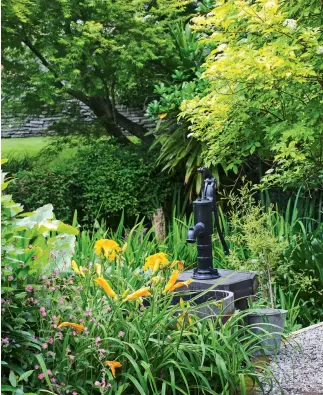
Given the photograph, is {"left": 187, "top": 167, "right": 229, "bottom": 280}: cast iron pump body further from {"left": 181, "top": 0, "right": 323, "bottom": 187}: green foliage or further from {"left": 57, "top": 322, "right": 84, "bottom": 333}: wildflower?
{"left": 57, "top": 322, "right": 84, "bottom": 333}: wildflower

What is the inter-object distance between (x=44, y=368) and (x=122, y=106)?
26.1 ft

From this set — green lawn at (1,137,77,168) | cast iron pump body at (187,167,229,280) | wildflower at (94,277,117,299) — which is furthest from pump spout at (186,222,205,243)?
green lawn at (1,137,77,168)

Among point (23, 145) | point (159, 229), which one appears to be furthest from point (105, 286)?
point (23, 145)

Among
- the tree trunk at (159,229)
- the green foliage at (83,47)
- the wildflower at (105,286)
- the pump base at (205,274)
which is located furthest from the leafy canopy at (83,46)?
the wildflower at (105,286)

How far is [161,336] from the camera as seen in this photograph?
3.05m

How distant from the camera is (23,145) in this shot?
1059 cm

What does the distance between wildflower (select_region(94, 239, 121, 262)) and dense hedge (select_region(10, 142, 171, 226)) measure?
4.52 metres

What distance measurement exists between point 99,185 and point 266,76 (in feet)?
14.2

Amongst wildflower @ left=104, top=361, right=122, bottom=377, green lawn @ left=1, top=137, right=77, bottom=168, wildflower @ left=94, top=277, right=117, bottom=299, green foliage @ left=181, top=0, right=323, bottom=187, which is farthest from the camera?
green lawn @ left=1, top=137, right=77, bottom=168

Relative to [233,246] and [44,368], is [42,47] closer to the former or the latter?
[233,246]

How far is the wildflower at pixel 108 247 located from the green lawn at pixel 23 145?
265 inches

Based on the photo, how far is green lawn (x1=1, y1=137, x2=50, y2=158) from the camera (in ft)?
32.8

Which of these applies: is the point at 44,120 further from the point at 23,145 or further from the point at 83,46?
the point at 83,46

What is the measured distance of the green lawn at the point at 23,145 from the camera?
1001 cm
